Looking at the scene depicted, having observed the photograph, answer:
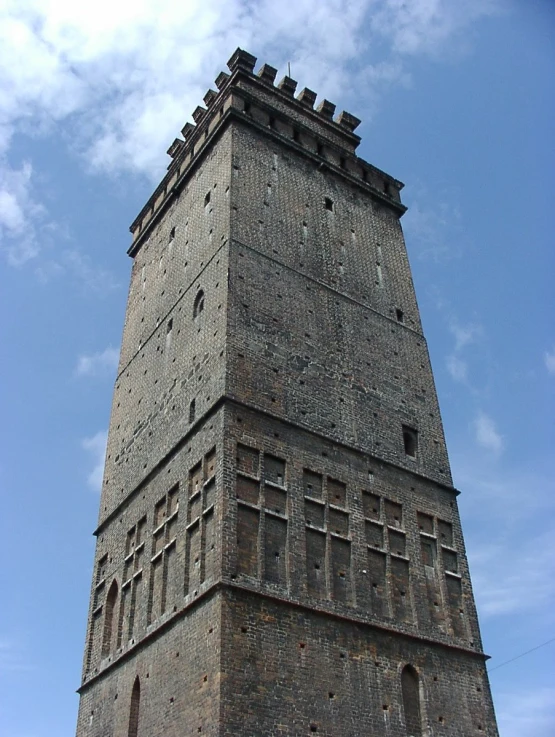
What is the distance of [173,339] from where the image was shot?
70.2 feet

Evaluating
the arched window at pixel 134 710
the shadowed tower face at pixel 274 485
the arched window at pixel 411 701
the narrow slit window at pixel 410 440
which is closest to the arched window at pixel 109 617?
the shadowed tower face at pixel 274 485

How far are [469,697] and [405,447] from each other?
19.1ft

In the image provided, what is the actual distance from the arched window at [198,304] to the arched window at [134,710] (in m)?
8.65

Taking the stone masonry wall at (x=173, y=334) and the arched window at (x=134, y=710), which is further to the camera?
the stone masonry wall at (x=173, y=334)

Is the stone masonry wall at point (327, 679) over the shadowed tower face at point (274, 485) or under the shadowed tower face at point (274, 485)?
under

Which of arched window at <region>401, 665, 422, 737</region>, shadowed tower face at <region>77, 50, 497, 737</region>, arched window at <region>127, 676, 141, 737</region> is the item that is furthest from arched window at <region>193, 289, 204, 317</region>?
arched window at <region>401, 665, 422, 737</region>

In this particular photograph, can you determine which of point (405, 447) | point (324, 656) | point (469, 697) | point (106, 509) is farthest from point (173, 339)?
point (469, 697)

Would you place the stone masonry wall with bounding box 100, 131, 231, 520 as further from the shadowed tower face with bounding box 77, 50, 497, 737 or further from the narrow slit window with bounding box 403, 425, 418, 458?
the narrow slit window with bounding box 403, 425, 418, 458

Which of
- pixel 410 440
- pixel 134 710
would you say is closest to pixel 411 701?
pixel 134 710

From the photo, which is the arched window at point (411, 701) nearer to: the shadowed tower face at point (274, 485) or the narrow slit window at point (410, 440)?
the shadowed tower face at point (274, 485)

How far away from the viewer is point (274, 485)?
16.7 m

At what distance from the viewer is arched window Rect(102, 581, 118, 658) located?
1827 centimetres

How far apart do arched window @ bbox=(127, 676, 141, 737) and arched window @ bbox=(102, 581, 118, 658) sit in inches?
77.4

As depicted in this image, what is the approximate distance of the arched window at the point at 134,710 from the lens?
15898 millimetres
